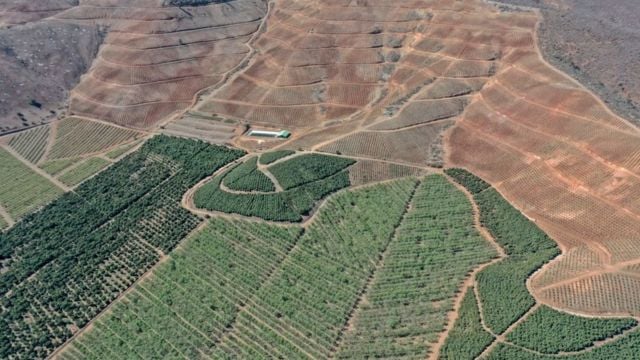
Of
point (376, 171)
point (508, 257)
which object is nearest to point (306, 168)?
point (376, 171)

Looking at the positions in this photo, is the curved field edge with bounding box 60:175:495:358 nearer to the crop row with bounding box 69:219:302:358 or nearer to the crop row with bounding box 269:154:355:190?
the crop row with bounding box 69:219:302:358

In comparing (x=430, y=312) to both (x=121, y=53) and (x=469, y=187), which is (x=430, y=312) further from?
(x=121, y=53)

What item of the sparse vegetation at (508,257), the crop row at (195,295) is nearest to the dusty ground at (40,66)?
the crop row at (195,295)

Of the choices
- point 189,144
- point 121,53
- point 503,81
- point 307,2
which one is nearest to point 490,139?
point 503,81

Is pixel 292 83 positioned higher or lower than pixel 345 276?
higher

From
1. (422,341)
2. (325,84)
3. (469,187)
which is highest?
(325,84)

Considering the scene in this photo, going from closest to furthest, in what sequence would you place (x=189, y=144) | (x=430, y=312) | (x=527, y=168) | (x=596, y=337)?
(x=596, y=337) → (x=430, y=312) → (x=527, y=168) → (x=189, y=144)

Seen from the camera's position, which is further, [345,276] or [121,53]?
[121,53]
